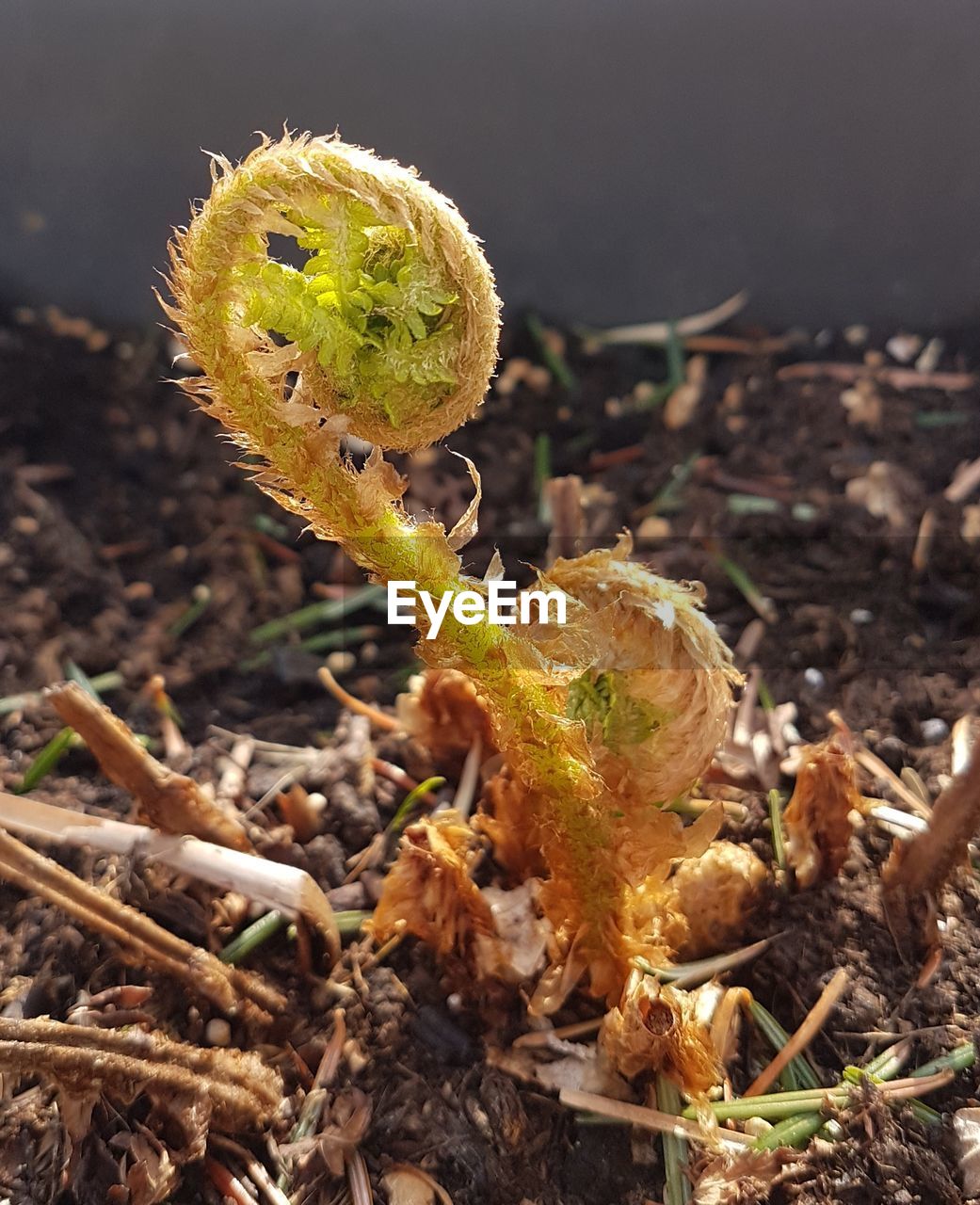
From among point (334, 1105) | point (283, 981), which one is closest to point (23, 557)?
point (283, 981)

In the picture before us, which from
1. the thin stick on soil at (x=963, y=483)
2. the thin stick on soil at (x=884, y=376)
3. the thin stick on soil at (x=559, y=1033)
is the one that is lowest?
the thin stick on soil at (x=559, y=1033)

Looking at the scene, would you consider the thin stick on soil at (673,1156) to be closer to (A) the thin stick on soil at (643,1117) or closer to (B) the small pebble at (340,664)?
(A) the thin stick on soil at (643,1117)

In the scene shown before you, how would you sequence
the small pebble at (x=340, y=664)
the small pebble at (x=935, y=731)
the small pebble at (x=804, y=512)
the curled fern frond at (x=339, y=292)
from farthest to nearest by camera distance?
1. the small pebble at (x=804, y=512)
2. the small pebble at (x=340, y=664)
3. the small pebble at (x=935, y=731)
4. the curled fern frond at (x=339, y=292)

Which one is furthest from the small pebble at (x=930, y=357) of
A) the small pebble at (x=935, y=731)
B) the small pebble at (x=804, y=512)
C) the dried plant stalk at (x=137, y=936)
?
the dried plant stalk at (x=137, y=936)

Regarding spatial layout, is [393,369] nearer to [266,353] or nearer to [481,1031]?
[266,353]

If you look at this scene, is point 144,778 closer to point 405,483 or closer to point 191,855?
point 191,855

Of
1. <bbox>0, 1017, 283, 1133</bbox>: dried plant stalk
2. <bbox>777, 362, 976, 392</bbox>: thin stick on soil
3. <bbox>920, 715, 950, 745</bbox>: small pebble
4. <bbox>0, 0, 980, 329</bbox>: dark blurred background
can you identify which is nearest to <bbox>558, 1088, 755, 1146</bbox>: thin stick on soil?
<bbox>0, 1017, 283, 1133</bbox>: dried plant stalk

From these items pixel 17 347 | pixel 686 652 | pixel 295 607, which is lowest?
pixel 295 607

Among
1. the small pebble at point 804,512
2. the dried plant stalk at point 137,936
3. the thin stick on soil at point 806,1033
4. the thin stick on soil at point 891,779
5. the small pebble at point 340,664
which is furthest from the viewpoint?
the small pebble at point 804,512
